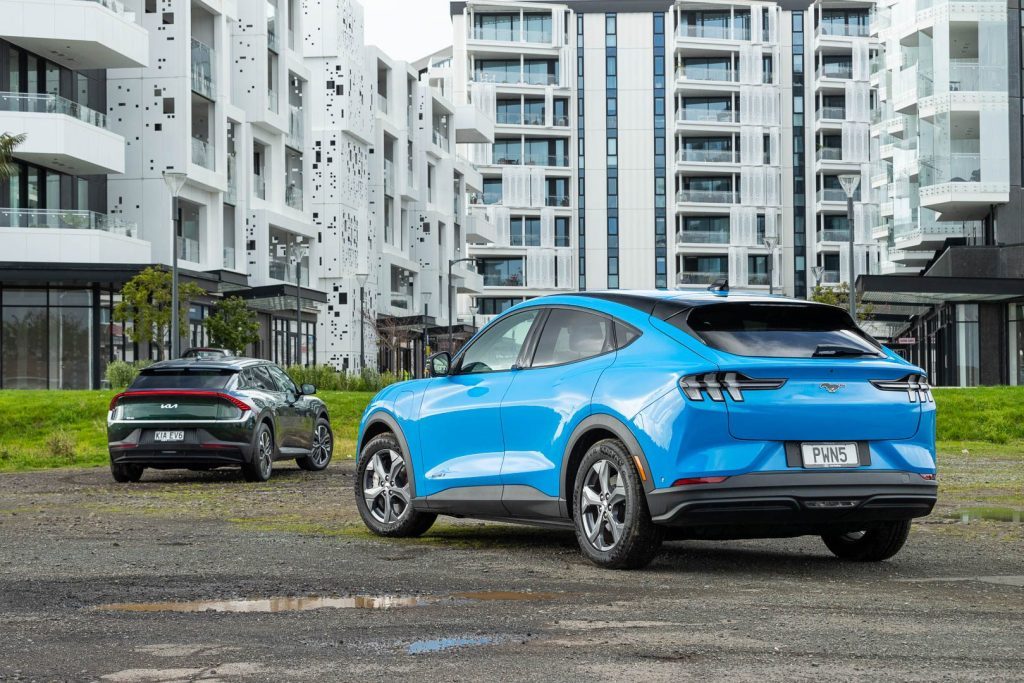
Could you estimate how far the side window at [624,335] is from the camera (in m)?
9.05

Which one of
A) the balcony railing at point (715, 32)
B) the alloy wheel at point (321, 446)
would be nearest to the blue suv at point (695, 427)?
the alloy wheel at point (321, 446)

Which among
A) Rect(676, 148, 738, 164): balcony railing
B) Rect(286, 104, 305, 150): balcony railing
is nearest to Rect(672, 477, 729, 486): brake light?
Rect(286, 104, 305, 150): balcony railing

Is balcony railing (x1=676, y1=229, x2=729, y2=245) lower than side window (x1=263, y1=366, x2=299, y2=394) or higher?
higher

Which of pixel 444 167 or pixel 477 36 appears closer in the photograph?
pixel 444 167

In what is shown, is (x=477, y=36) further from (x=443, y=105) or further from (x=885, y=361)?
(x=885, y=361)

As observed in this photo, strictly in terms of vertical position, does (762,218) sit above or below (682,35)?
below

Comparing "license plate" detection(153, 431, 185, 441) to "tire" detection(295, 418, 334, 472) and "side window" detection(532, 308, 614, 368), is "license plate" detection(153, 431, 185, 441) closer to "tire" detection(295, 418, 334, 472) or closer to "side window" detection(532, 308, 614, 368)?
"tire" detection(295, 418, 334, 472)

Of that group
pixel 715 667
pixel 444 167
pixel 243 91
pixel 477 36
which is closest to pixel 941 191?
pixel 243 91

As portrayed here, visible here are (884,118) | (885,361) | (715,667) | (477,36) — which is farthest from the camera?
(477,36)

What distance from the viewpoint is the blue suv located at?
839 centimetres

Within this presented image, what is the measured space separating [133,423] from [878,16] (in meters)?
51.6

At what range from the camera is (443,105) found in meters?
86.6

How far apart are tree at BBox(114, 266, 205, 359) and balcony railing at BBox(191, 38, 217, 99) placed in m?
9.62

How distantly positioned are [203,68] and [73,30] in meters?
8.56
